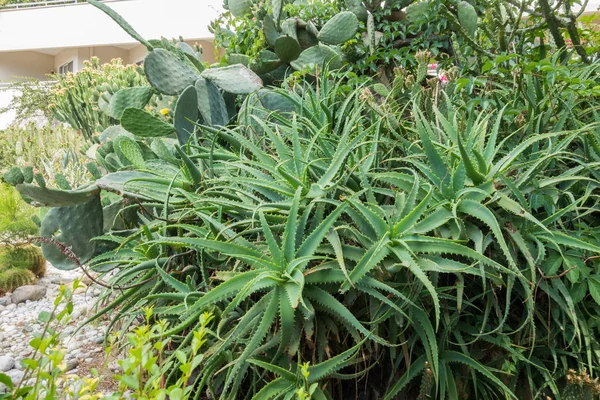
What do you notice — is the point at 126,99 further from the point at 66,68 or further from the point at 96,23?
the point at 66,68

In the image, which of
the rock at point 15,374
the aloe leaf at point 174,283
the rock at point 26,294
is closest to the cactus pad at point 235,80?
the aloe leaf at point 174,283

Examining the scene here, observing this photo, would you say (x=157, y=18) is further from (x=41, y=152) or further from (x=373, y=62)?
(x=373, y=62)

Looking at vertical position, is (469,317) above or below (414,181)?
below

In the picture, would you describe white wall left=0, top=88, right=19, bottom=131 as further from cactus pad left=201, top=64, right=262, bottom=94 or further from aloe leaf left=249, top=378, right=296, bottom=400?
aloe leaf left=249, top=378, right=296, bottom=400

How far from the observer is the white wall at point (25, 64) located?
71.9 ft

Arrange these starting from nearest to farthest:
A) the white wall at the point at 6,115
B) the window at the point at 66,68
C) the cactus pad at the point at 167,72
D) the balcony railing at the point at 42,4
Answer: the cactus pad at the point at 167,72 → the white wall at the point at 6,115 → the balcony railing at the point at 42,4 → the window at the point at 66,68

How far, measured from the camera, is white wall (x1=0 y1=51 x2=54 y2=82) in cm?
2191

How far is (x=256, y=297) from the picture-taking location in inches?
59.5

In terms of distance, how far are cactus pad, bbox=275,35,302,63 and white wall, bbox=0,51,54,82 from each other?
22.3 meters

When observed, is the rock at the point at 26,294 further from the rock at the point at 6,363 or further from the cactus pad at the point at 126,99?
the cactus pad at the point at 126,99

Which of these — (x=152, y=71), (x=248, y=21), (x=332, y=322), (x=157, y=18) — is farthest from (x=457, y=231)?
(x=157, y=18)

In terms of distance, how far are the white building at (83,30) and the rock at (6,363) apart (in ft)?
49.9

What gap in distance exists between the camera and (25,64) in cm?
2217

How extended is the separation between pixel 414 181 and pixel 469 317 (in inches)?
16.2
